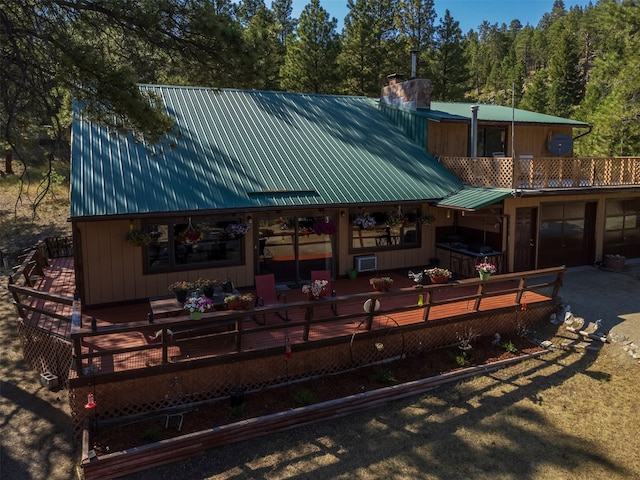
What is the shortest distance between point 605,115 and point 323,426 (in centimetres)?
1892

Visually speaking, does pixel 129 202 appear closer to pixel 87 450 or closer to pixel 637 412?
pixel 87 450

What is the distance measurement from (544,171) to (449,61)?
2486cm

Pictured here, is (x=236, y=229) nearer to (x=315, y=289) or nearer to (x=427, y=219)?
(x=315, y=289)

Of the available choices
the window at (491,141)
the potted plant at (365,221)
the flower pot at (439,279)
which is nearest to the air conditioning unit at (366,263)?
the potted plant at (365,221)

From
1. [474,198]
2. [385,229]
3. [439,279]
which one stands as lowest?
[439,279]

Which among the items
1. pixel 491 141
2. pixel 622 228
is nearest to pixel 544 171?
pixel 491 141

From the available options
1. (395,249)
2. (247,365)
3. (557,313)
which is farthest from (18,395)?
(557,313)

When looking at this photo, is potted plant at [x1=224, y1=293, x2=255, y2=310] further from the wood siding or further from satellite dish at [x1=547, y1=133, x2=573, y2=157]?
satellite dish at [x1=547, y1=133, x2=573, y2=157]

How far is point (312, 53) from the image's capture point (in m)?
28.9

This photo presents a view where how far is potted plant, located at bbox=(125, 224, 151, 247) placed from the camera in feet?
32.9

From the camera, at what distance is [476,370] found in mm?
9016

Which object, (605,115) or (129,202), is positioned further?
(605,115)

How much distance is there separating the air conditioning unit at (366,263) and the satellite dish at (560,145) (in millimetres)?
7524

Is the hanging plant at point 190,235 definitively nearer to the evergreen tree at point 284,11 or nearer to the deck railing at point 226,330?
the deck railing at point 226,330
